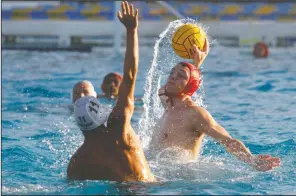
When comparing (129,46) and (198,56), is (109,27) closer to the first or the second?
(198,56)

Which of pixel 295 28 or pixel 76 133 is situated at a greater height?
pixel 295 28

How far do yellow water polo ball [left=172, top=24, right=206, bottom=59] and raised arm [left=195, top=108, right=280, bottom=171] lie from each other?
1009 millimetres

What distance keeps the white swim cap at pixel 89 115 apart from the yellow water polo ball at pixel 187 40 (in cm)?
194

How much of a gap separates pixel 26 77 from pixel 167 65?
279 centimetres

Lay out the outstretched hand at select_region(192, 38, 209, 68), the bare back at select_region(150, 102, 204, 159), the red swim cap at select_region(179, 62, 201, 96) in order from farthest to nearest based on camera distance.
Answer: the outstretched hand at select_region(192, 38, 209, 68) < the bare back at select_region(150, 102, 204, 159) < the red swim cap at select_region(179, 62, 201, 96)

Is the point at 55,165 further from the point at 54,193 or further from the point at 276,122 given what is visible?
the point at 276,122

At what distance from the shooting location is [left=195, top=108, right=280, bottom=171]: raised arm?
4.92 meters

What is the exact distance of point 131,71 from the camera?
4.15 m

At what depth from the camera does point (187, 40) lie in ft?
20.0

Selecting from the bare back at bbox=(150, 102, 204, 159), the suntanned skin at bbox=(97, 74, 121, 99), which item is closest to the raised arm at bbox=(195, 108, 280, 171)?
the bare back at bbox=(150, 102, 204, 159)

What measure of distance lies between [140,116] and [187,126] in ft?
11.5

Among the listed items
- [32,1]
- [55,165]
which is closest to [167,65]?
[55,165]

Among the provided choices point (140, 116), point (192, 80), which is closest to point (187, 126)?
point (192, 80)

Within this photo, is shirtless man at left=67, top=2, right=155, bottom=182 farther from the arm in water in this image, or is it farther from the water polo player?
the water polo player
